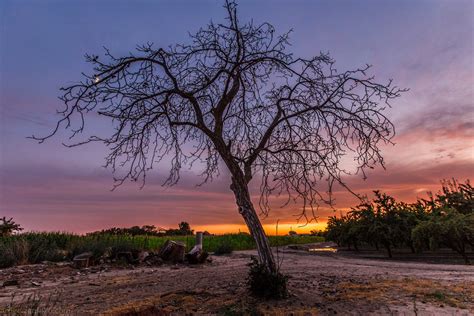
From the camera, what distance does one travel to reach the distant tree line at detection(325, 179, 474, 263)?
57.1 feet

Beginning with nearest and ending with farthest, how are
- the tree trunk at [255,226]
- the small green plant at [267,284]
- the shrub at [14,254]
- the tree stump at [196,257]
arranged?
1. the small green plant at [267,284]
2. the tree trunk at [255,226]
3. the shrub at [14,254]
4. the tree stump at [196,257]

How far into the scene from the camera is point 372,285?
320 inches

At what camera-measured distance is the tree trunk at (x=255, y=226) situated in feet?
24.1

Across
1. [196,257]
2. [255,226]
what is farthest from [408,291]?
[196,257]

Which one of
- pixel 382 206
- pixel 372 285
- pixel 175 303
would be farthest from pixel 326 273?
pixel 382 206

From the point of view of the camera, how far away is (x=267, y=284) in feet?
23.2

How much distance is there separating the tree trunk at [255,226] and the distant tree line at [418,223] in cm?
1320

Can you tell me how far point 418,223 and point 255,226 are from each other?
16377mm

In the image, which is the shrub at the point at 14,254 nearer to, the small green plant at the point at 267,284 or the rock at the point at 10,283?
the rock at the point at 10,283

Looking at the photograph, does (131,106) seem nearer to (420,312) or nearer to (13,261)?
(420,312)

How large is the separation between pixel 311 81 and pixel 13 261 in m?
13.6

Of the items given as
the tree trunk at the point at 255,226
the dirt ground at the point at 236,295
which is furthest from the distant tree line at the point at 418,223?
the tree trunk at the point at 255,226

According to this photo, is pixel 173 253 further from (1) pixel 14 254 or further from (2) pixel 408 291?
(2) pixel 408 291

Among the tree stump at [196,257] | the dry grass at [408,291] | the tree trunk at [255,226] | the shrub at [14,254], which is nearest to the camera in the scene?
the dry grass at [408,291]
